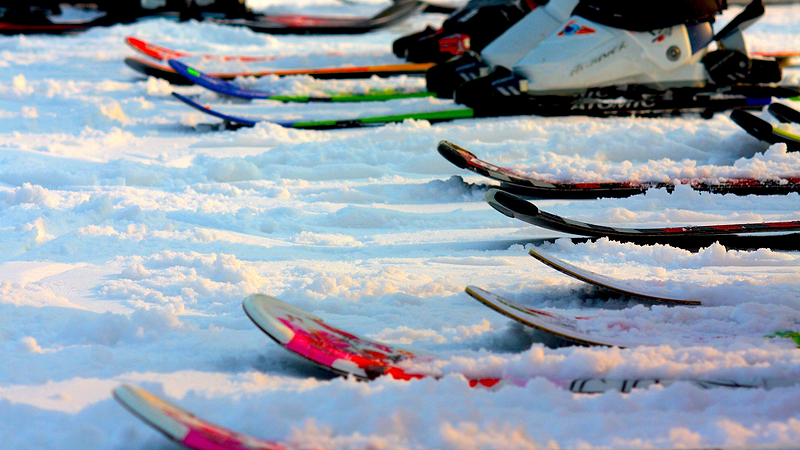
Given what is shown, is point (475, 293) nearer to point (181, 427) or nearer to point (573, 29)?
point (181, 427)

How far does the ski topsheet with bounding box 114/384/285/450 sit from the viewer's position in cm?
93

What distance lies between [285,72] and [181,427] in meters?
5.27

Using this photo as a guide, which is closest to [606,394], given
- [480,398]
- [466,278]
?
[480,398]

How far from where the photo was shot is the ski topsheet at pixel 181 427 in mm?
926

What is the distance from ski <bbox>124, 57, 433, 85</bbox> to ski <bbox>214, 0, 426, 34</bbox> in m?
4.23

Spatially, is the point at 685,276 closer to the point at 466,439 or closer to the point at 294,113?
the point at 466,439

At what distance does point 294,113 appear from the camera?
4.62 meters

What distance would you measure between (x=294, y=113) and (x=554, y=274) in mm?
3115

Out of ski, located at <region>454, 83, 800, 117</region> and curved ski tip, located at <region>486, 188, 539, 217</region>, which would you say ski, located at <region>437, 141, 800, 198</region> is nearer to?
curved ski tip, located at <region>486, 188, 539, 217</region>

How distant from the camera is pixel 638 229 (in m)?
2.25

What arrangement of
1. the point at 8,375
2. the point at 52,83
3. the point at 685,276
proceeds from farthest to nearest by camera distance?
the point at 52,83
the point at 685,276
the point at 8,375

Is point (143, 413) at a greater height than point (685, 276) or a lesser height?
greater

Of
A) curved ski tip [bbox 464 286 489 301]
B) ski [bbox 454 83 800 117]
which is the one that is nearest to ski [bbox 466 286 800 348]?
curved ski tip [bbox 464 286 489 301]

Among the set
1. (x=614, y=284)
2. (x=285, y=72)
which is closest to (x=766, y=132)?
(x=614, y=284)
